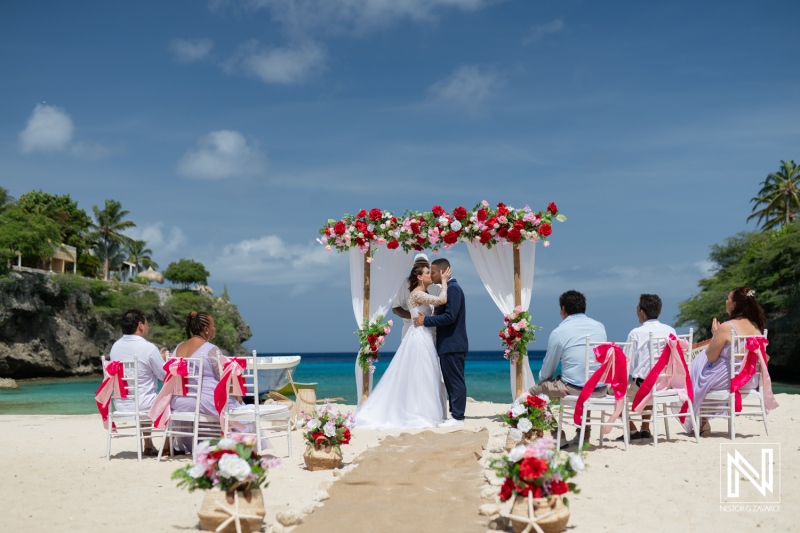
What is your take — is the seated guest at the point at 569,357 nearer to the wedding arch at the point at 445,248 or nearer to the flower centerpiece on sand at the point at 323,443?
the flower centerpiece on sand at the point at 323,443

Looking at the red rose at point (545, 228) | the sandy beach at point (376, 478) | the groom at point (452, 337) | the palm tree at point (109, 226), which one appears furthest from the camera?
the palm tree at point (109, 226)

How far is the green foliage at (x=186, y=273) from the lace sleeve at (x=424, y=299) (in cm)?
5754

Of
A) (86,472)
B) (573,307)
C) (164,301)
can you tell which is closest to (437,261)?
(573,307)

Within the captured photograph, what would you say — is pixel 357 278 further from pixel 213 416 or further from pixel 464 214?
pixel 213 416

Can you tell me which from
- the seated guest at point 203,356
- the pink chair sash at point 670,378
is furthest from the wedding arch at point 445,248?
the seated guest at point 203,356

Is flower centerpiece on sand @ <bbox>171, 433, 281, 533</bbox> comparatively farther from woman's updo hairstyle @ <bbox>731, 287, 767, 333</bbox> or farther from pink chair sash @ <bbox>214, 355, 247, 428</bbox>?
woman's updo hairstyle @ <bbox>731, 287, 767, 333</bbox>

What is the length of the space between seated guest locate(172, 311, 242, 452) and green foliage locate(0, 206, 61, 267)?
28283 millimetres

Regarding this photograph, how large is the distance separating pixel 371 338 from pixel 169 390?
152 inches

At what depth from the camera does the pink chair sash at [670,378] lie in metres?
7.22

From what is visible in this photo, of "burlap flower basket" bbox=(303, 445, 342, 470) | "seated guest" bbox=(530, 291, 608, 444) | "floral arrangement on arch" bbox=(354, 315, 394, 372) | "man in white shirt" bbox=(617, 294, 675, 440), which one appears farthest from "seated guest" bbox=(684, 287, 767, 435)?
"floral arrangement on arch" bbox=(354, 315, 394, 372)

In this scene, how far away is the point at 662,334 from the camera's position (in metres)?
7.63

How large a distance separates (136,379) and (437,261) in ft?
14.2

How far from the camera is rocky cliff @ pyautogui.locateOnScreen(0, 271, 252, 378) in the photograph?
111ft

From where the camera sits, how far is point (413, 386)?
9.62 metres
